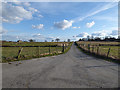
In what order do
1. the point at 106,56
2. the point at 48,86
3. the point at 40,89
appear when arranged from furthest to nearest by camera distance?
the point at 106,56 < the point at 48,86 < the point at 40,89

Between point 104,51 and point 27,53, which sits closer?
point 27,53

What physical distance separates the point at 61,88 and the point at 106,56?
28.4 ft

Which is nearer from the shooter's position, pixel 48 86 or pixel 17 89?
pixel 17 89

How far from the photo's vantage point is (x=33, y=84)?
3.17 metres

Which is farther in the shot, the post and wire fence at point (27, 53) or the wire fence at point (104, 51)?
the wire fence at point (104, 51)

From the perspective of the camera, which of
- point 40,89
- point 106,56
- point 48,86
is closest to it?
point 40,89

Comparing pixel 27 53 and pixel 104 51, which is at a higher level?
pixel 104 51

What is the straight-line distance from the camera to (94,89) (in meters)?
2.84

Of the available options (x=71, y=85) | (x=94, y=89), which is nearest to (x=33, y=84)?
(x=71, y=85)

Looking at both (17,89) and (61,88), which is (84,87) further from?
(17,89)

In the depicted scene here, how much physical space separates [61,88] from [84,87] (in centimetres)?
99

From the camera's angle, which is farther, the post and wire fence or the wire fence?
the wire fence

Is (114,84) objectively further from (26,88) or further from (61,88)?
(26,88)

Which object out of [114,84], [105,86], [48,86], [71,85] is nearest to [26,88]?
[48,86]
